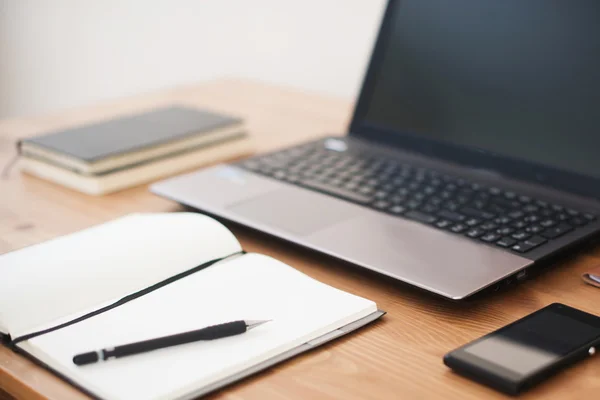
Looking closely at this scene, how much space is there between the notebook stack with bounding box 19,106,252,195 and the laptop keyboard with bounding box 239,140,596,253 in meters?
0.12

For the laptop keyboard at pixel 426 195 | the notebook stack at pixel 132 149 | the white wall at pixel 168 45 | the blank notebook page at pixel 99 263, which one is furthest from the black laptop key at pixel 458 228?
the white wall at pixel 168 45

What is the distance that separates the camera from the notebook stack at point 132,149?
92cm

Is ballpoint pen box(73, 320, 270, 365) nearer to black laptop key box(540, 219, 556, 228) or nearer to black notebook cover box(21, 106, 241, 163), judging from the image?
black laptop key box(540, 219, 556, 228)

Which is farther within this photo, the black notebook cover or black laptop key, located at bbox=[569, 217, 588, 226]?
the black notebook cover

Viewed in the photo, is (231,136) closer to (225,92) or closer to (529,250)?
(225,92)

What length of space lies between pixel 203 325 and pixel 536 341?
249mm

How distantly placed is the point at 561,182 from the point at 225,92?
0.77m

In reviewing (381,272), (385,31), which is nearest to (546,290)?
(381,272)

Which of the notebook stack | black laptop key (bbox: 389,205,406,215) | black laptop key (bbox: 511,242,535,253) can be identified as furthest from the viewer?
the notebook stack

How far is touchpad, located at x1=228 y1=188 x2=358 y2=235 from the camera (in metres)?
0.76

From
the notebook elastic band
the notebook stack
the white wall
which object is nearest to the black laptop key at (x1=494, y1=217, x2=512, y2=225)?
the notebook elastic band

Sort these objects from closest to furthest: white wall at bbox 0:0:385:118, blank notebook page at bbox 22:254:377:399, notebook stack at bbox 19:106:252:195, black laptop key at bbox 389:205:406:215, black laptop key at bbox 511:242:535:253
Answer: blank notebook page at bbox 22:254:377:399, black laptop key at bbox 511:242:535:253, black laptop key at bbox 389:205:406:215, notebook stack at bbox 19:106:252:195, white wall at bbox 0:0:385:118

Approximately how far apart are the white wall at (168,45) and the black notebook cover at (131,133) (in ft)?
1.29

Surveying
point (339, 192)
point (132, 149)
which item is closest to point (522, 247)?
point (339, 192)
